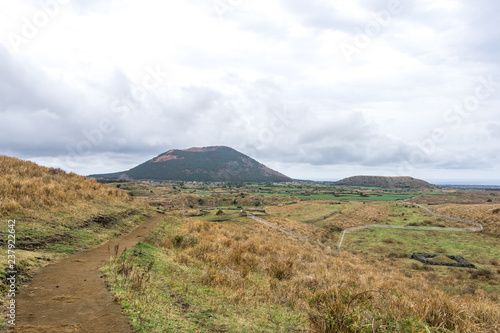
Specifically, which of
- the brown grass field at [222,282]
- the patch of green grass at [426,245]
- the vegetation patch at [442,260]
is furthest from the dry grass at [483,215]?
the brown grass field at [222,282]

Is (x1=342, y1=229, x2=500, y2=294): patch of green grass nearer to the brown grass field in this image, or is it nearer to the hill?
the brown grass field

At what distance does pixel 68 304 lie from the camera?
19.1 ft

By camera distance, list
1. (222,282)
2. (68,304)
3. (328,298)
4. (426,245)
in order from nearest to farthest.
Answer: (68,304) < (328,298) < (222,282) < (426,245)

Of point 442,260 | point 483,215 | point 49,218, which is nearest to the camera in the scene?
→ point 49,218

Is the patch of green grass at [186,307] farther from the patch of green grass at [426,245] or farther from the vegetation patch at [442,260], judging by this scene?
the vegetation patch at [442,260]

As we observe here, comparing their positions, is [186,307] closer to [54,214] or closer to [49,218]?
[49,218]

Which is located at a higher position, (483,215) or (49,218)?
(49,218)

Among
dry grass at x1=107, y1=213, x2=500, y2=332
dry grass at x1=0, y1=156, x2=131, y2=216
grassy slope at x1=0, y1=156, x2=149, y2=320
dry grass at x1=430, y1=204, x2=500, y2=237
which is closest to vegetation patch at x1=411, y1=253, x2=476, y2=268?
dry grass at x1=107, y1=213, x2=500, y2=332

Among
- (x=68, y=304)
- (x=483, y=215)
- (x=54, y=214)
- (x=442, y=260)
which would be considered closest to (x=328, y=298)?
(x=68, y=304)

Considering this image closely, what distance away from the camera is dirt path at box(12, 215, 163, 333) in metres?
4.87

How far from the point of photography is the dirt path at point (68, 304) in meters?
4.87

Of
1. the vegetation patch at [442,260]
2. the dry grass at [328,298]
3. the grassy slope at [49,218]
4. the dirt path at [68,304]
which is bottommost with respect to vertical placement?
the vegetation patch at [442,260]

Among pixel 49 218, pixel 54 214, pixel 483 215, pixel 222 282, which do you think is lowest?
pixel 483 215

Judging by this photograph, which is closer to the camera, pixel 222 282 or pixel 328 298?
pixel 328 298
